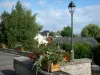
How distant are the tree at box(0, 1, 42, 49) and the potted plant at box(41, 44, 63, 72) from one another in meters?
14.4

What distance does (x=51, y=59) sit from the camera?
5.47 metres

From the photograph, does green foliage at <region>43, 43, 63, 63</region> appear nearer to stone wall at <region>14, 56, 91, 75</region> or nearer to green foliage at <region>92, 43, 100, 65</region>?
stone wall at <region>14, 56, 91, 75</region>

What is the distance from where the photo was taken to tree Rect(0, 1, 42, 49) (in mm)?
20031

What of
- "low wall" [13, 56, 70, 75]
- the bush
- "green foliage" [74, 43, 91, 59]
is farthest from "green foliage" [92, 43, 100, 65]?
"low wall" [13, 56, 70, 75]

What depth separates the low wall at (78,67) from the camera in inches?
272

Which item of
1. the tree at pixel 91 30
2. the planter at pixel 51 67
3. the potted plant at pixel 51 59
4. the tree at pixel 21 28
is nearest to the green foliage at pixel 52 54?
the potted plant at pixel 51 59

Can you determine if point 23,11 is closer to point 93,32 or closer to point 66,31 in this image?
point 93,32

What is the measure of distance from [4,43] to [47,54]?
1702 centimetres

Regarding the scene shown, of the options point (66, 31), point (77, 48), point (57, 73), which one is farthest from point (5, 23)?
point (66, 31)

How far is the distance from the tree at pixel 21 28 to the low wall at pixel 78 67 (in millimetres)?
12895

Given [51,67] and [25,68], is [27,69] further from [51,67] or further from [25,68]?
A: [51,67]

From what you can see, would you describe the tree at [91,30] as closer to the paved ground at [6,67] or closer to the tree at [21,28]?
the tree at [21,28]

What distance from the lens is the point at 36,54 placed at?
5875 mm

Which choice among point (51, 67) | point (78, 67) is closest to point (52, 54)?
point (51, 67)
